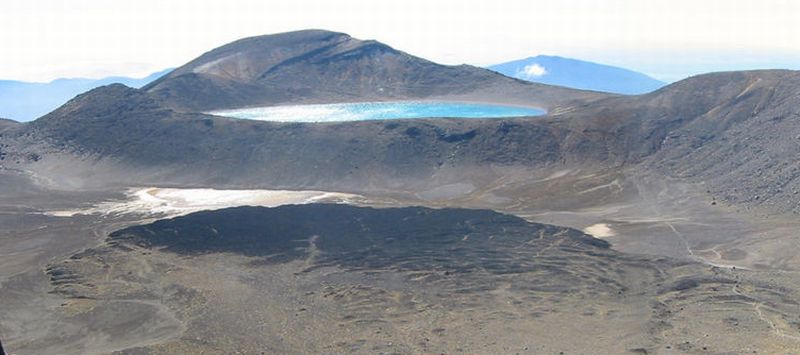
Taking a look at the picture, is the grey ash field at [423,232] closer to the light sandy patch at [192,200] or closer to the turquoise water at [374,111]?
the light sandy patch at [192,200]

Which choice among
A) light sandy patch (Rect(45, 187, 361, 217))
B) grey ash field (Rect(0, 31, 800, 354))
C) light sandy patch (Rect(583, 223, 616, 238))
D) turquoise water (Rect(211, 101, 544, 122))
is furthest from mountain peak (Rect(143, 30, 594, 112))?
light sandy patch (Rect(583, 223, 616, 238))

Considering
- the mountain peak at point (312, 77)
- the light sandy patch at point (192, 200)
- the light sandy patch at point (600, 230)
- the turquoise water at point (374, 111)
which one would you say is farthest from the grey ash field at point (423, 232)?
the mountain peak at point (312, 77)

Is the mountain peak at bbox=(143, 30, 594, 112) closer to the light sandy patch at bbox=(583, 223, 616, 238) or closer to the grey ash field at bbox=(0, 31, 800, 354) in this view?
the grey ash field at bbox=(0, 31, 800, 354)

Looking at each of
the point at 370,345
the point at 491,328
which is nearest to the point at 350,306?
the point at 370,345

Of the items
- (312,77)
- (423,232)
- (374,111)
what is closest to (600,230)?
(423,232)

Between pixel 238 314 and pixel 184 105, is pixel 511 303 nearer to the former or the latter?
pixel 238 314

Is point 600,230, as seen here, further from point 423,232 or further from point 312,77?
point 312,77
